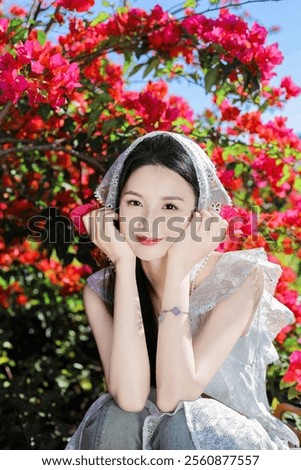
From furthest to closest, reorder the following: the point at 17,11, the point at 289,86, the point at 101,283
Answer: the point at 17,11, the point at 289,86, the point at 101,283

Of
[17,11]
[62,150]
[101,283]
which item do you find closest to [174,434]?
[101,283]

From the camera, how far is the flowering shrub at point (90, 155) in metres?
2.56

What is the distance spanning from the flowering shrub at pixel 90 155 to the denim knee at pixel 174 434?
2.37 ft

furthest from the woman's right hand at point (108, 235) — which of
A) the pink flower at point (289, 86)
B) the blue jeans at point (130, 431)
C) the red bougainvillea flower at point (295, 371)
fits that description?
the pink flower at point (289, 86)

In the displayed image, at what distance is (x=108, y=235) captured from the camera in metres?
1.90

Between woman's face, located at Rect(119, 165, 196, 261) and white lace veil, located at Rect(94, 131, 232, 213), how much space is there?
0.14 ft

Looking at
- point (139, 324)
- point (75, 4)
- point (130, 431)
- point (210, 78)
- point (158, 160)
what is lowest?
point (130, 431)

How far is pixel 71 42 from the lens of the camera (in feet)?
9.23

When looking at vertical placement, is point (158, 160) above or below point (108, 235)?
above

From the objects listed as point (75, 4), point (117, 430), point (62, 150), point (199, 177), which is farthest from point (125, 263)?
point (75, 4)

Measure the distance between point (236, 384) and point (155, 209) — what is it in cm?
53

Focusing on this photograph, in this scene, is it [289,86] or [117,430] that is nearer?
[117,430]

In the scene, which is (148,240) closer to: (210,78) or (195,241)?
(195,241)

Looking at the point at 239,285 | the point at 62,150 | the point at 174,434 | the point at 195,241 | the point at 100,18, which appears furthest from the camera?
the point at 100,18
